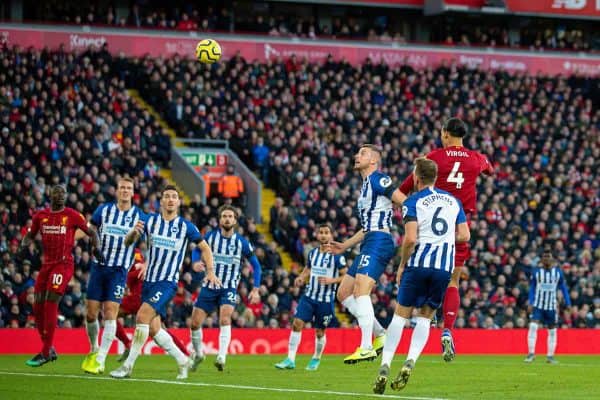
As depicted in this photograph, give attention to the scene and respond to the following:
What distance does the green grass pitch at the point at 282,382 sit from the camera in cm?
1285

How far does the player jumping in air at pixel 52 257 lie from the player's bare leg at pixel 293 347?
4299 mm

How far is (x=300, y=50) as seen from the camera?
4162cm

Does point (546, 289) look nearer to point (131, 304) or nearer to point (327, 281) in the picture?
point (327, 281)

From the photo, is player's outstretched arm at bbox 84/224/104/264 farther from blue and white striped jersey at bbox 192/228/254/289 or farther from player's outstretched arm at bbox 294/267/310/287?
player's outstretched arm at bbox 294/267/310/287

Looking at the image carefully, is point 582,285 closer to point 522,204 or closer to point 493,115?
point 522,204

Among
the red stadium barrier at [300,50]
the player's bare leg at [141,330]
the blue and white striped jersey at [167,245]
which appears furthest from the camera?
the red stadium barrier at [300,50]

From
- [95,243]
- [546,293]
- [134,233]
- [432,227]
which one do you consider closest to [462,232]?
[432,227]

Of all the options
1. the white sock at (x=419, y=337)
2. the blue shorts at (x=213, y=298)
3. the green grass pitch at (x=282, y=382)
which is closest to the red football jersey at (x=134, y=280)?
the green grass pitch at (x=282, y=382)

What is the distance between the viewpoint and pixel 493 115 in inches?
1571

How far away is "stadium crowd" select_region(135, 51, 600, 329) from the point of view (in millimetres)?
32062

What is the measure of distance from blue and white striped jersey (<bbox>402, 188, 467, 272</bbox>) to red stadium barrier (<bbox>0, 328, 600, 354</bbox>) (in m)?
12.5

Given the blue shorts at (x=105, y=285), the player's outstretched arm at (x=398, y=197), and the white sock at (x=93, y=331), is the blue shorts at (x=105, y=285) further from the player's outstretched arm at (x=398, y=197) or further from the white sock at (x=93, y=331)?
the player's outstretched arm at (x=398, y=197)

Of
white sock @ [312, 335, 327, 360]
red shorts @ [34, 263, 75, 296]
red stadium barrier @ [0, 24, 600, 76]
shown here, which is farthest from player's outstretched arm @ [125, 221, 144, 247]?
red stadium barrier @ [0, 24, 600, 76]

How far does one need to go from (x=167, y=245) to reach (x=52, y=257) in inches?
96.9
